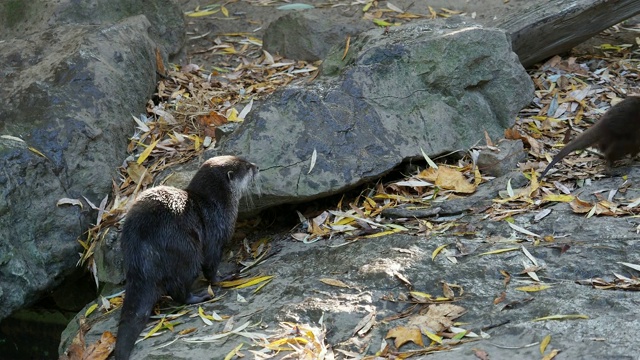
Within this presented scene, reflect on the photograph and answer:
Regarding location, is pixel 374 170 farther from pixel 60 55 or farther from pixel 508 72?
pixel 60 55

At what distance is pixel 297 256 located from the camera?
504 cm

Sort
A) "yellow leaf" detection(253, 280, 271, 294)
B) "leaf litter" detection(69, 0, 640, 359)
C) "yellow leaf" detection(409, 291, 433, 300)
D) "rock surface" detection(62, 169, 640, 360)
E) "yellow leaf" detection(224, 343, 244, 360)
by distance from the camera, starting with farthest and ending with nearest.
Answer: "yellow leaf" detection(253, 280, 271, 294) → "yellow leaf" detection(409, 291, 433, 300) → "leaf litter" detection(69, 0, 640, 359) → "yellow leaf" detection(224, 343, 244, 360) → "rock surface" detection(62, 169, 640, 360)

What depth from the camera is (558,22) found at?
257 inches

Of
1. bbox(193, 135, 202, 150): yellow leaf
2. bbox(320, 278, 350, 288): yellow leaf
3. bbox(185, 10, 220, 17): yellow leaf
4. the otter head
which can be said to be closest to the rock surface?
bbox(320, 278, 350, 288): yellow leaf

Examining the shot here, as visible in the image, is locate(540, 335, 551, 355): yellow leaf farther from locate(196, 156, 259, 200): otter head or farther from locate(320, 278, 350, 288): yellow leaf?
locate(196, 156, 259, 200): otter head

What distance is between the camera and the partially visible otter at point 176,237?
4535 mm

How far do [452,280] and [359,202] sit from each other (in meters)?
1.24

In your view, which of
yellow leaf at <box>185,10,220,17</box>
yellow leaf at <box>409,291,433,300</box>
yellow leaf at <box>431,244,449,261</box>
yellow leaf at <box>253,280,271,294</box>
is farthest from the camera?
yellow leaf at <box>185,10,220,17</box>

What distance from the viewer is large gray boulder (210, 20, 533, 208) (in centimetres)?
534

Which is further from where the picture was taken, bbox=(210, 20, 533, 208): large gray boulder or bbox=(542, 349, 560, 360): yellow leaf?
bbox=(210, 20, 533, 208): large gray boulder

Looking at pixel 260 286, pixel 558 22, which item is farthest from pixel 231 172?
pixel 558 22

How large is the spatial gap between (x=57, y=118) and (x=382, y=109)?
2190mm

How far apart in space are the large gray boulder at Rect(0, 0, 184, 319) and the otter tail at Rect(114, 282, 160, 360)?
1.13 m

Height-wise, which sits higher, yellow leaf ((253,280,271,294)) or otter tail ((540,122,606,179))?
otter tail ((540,122,606,179))
